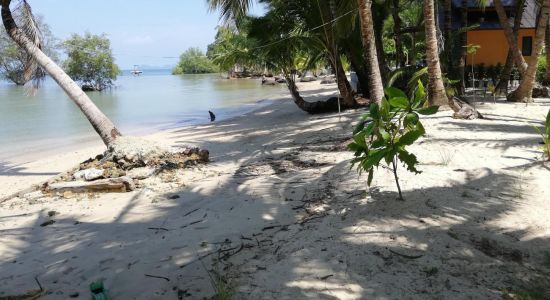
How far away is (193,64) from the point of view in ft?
291

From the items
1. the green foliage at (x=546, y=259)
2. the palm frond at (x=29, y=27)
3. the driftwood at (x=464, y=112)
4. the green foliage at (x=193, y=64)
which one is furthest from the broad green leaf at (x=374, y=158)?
the green foliage at (x=193, y=64)

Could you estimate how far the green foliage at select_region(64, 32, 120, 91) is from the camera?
4309 cm

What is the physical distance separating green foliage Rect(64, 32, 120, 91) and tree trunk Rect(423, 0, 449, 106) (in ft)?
132

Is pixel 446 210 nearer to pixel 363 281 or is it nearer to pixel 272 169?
pixel 363 281

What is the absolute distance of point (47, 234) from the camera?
4.59 meters

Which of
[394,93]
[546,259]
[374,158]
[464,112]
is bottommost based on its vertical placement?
[546,259]

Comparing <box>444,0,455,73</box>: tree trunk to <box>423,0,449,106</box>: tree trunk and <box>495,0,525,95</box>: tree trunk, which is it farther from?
<box>423,0,449,106</box>: tree trunk

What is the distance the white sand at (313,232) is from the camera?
2926mm

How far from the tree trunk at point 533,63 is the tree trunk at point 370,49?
4336 millimetres

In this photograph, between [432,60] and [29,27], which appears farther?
[432,60]

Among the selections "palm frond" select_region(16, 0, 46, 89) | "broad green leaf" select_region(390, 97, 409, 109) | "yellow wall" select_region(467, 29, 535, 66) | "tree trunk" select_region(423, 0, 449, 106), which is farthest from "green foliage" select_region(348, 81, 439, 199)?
"yellow wall" select_region(467, 29, 535, 66)

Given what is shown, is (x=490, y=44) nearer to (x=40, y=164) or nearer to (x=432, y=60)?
(x=432, y=60)

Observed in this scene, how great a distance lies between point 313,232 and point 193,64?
8837 centimetres

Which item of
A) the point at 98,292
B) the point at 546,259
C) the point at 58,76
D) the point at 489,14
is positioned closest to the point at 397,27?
the point at 489,14
